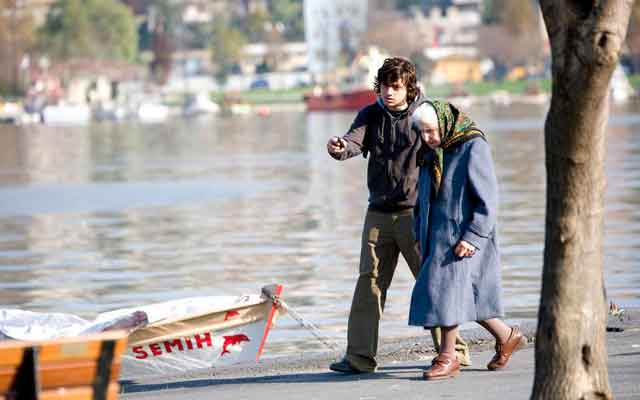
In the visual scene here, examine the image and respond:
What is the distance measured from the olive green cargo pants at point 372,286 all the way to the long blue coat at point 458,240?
1.60 feet

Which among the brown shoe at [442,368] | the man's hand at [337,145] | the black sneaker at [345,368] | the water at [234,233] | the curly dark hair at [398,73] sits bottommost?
the water at [234,233]

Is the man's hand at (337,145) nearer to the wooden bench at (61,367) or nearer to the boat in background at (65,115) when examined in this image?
the wooden bench at (61,367)

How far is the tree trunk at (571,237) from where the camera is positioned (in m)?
7.26

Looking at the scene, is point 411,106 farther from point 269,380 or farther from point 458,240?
point 269,380

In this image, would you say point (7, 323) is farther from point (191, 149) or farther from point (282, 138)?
point (282, 138)

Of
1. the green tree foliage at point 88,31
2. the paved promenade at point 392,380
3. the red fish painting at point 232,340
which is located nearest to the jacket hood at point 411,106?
the paved promenade at point 392,380

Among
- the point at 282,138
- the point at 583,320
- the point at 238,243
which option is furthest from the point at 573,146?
the point at 282,138

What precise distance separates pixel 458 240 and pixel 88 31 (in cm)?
15459

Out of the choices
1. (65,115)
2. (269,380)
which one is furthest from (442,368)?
(65,115)

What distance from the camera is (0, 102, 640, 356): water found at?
15.6 meters

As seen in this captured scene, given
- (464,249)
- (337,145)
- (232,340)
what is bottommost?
(232,340)

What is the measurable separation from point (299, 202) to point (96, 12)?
13870cm

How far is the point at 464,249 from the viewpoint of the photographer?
927 cm

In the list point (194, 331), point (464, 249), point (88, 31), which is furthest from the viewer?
point (88, 31)
